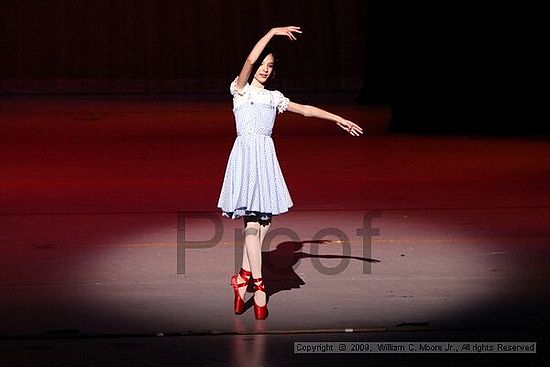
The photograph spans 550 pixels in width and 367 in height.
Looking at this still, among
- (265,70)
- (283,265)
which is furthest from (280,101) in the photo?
(283,265)

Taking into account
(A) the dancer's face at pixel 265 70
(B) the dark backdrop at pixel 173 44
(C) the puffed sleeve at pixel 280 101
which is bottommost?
(C) the puffed sleeve at pixel 280 101

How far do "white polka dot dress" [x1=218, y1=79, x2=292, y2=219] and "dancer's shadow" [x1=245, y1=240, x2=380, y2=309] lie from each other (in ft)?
2.12

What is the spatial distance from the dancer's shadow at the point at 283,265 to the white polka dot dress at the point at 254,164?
65 cm

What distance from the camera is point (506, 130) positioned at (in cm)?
2045

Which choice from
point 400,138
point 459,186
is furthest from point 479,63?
point 459,186

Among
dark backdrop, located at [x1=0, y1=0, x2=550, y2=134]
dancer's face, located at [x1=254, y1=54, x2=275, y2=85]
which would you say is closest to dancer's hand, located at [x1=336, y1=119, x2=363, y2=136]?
dancer's face, located at [x1=254, y1=54, x2=275, y2=85]

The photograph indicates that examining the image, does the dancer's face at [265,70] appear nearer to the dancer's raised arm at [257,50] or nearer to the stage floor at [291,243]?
the dancer's raised arm at [257,50]

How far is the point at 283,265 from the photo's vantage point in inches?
345

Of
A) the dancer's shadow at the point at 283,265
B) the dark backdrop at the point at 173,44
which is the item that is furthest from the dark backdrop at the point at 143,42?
the dancer's shadow at the point at 283,265

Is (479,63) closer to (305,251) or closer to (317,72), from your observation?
(317,72)

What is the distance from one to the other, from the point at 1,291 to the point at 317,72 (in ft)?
73.0

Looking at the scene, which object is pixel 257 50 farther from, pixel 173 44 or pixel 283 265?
pixel 173 44

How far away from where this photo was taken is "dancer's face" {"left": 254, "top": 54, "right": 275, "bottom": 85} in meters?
7.12

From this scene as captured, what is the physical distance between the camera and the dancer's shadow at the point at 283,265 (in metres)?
8.03
